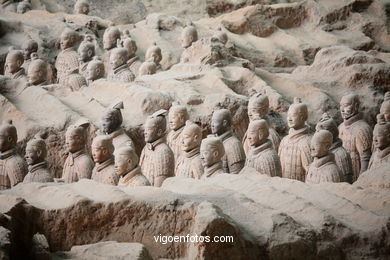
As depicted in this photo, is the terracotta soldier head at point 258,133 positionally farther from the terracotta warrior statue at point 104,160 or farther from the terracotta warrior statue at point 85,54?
the terracotta warrior statue at point 85,54

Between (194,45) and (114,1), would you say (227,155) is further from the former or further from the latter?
(114,1)

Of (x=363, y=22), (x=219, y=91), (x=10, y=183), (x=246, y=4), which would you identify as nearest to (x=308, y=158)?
(x=219, y=91)

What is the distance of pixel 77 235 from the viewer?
5.89 m

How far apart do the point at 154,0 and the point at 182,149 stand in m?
7.46

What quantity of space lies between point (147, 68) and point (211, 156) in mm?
4224

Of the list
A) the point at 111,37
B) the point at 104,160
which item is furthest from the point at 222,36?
the point at 104,160

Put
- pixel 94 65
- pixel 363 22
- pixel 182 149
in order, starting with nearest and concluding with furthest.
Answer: pixel 182 149 < pixel 94 65 < pixel 363 22

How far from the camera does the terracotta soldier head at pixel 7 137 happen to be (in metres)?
9.07

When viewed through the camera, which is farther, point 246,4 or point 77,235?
point 246,4

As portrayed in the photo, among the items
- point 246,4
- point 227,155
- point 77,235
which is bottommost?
point 246,4

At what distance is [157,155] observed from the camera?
29.0ft

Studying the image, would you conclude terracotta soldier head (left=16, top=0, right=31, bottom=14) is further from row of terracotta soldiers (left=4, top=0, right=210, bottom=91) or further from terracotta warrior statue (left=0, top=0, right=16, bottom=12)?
row of terracotta soldiers (left=4, top=0, right=210, bottom=91)

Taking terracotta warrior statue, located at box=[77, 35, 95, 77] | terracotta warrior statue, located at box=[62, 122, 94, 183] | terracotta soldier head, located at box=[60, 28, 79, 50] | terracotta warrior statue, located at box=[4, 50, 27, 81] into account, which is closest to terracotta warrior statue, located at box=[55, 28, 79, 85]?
terracotta soldier head, located at box=[60, 28, 79, 50]

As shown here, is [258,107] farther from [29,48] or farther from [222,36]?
[29,48]
